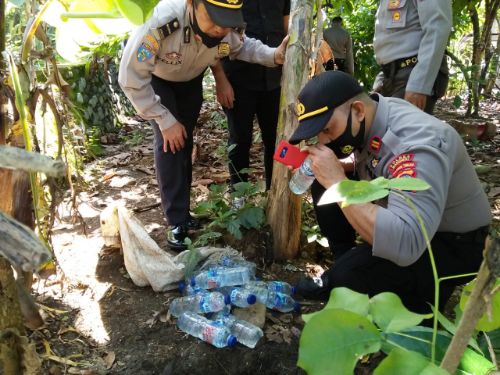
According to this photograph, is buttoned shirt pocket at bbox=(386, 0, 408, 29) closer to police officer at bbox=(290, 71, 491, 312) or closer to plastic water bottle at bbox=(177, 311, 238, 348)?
police officer at bbox=(290, 71, 491, 312)

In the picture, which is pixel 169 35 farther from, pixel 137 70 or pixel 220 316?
pixel 220 316

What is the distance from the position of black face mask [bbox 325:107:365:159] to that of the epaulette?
3.24 feet

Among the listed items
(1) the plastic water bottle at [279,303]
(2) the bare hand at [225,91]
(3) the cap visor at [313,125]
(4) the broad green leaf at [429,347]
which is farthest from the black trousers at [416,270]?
(2) the bare hand at [225,91]

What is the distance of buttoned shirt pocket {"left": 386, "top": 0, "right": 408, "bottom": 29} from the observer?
9.10 ft

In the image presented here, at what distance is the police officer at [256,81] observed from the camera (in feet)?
9.36

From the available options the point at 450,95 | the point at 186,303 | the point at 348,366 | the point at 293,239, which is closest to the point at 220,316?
the point at 186,303

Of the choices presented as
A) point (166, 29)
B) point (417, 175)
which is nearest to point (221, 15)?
point (166, 29)

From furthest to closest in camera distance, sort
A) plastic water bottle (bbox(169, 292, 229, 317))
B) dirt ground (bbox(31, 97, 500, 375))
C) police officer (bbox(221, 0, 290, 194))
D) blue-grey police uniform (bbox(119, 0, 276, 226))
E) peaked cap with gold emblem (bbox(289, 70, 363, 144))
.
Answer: police officer (bbox(221, 0, 290, 194)), blue-grey police uniform (bbox(119, 0, 276, 226)), plastic water bottle (bbox(169, 292, 229, 317)), dirt ground (bbox(31, 97, 500, 375)), peaked cap with gold emblem (bbox(289, 70, 363, 144))

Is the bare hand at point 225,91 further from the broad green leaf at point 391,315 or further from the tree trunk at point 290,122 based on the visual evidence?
the broad green leaf at point 391,315

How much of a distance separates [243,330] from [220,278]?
0.31m

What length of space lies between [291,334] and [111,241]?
112 centimetres

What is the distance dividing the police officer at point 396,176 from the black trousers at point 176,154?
99cm

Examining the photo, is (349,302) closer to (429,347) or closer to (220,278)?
(429,347)

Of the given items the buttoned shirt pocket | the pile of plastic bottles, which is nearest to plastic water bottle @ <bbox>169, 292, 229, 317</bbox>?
the pile of plastic bottles
